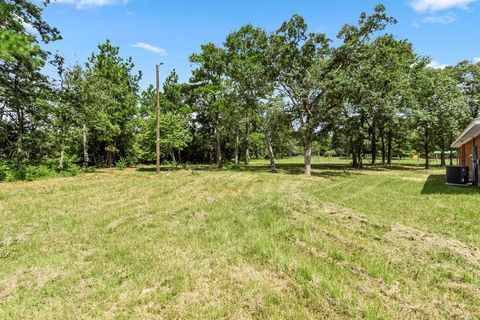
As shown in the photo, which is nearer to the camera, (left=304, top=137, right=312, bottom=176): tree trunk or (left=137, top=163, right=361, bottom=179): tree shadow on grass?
(left=304, top=137, right=312, bottom=176): tree trunk

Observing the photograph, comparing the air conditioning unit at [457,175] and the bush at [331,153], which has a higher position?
the bush at [331,153]

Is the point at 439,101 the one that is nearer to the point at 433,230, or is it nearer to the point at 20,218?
the point at 433,230

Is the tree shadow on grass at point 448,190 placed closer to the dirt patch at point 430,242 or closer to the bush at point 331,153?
the dirt patch at point 430,242

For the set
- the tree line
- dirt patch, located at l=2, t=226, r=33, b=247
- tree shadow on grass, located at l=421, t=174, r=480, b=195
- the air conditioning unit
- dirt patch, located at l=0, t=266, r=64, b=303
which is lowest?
tree shadow on grass, located at l=421, t=174, r=480, b=195

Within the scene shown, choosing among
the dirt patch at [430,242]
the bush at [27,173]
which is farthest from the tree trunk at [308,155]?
the bush at [27,173]

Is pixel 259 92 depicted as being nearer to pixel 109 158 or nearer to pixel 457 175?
pixel 457 175

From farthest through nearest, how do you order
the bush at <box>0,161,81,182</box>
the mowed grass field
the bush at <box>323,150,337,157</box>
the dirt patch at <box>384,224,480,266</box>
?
the bush at <box>323,150,337,157</box>, the bush at <box>0,161,81,182</box>, the dirt patch at <box>384,224,480,266</box>, the mowed grass field

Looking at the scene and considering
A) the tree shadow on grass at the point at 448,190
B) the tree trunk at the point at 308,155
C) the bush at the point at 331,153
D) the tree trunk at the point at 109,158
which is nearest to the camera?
the tree shadow on grass at the point at 448,190

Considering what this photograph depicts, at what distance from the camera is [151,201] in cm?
966

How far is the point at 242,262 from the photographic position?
4.28 metres

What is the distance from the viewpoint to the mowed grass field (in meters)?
3.07

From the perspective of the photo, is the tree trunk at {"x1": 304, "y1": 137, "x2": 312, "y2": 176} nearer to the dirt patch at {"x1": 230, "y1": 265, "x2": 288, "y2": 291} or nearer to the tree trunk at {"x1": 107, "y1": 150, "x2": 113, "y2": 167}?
the dirt patch at {"x1": 230, "y1": 265, "x2": 288, "y2": 291}

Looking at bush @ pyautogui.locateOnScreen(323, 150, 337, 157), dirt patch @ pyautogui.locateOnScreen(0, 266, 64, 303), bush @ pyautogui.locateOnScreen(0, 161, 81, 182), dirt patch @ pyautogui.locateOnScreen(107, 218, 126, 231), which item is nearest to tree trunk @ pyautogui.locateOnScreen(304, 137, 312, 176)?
dirt patch @ pyautogui.locateOnScreen(107, 218, 126, 231)

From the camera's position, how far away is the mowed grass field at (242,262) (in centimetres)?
307
